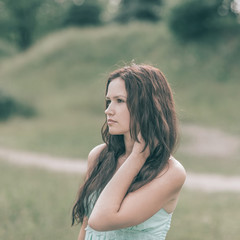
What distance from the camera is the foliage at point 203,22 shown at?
25.2 meters

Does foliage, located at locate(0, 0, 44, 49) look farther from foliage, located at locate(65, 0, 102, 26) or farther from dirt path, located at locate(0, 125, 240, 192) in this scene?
dirt path, located at locate(0, 125, 240, 192)

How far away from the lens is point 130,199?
221 centimetres

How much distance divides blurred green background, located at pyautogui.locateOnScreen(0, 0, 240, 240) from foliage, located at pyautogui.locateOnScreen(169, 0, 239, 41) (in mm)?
62

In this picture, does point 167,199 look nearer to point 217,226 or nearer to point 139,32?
point 217,226

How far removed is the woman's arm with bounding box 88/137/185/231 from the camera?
219 cm

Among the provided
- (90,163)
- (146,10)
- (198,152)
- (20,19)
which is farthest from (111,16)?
(90,163)

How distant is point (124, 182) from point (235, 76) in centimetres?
2178

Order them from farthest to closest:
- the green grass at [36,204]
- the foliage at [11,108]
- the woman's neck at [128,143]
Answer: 1. the foliage at [11,108]
2. the green grass at [36,204]
3. the woman's neck at [128,143]

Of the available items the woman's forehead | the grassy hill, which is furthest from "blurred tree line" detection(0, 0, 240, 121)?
the woman's forehead

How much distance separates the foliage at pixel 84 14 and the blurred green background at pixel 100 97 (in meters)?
0.09

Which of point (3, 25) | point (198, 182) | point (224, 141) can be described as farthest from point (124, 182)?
point (3, 25)

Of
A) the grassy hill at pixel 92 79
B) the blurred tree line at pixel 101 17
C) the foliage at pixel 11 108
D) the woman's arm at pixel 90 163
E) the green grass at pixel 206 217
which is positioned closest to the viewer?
the woman's arm at pixel 90 163

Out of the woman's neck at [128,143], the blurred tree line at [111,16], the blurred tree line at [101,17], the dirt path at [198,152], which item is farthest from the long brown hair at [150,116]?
the blurred tree line at [111,16]

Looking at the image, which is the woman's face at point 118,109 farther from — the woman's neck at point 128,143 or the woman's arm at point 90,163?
the woman's arm at point 90,163
